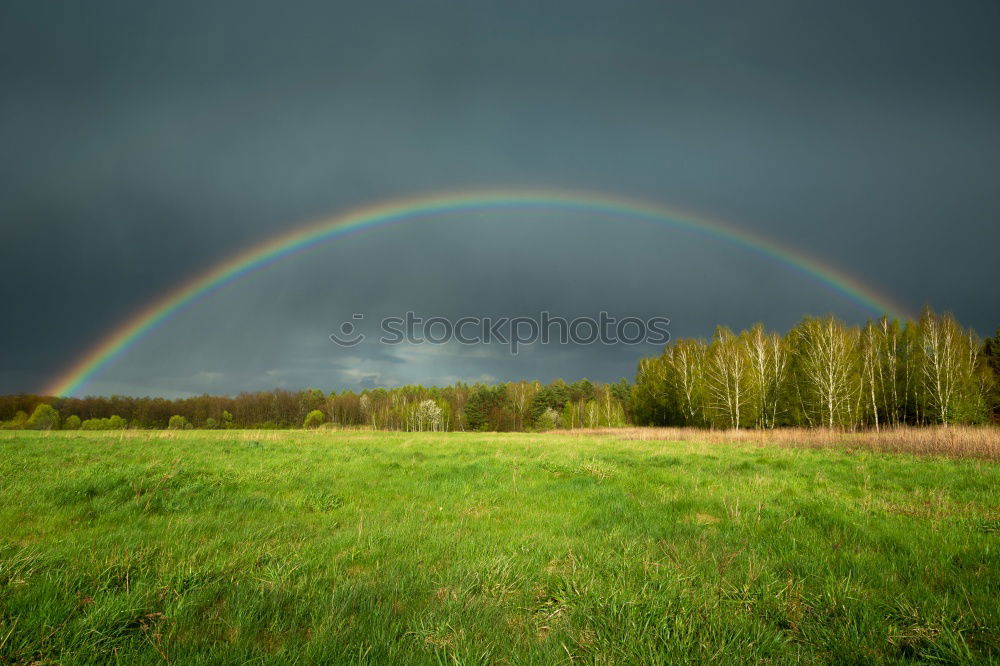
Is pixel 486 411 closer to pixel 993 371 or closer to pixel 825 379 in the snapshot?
pixel 825 379

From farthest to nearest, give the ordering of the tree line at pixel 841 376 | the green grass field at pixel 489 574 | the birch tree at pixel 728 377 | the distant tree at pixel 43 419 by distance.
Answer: the distant tree at pixel 43 419
the birch tree at pixel 728 377
the tree line at pixel 841 376
the green grass field at pixel 489 574

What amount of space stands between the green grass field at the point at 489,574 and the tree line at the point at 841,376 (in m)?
34.2

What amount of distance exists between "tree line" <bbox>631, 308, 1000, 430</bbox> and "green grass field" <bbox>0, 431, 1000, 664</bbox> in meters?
34.2

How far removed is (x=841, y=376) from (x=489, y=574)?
1683 inches

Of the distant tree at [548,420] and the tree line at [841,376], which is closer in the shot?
the tree line at [841,376]

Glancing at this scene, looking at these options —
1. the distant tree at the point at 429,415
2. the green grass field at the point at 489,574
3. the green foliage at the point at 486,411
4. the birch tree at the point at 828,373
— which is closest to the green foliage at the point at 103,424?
the distant tree at the point at 429,415

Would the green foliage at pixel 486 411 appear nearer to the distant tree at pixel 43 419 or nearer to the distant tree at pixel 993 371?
the distant tree at pixel 993 371

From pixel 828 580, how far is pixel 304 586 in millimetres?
4960

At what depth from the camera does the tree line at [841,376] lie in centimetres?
3409

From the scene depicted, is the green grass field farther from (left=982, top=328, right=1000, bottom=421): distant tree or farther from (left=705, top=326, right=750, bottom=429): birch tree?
(left=982, top=328, right=1000, bottom=421): distant tree

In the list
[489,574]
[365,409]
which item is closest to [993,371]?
[489,574]

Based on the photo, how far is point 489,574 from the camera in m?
4.09

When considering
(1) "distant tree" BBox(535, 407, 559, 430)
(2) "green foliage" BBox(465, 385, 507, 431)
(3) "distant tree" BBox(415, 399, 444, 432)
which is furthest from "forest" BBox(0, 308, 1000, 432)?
(3) "distant tree" BBox(415, 399, 444, 432)

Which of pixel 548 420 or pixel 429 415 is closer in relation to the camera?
pixel 548 420
